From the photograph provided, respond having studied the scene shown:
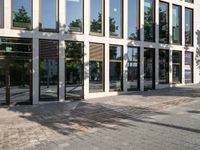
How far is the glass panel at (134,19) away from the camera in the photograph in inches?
747

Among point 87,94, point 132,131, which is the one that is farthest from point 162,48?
point 132,131

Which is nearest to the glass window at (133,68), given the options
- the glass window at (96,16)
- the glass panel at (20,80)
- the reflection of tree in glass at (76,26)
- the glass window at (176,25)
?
the glass window at (96,16)

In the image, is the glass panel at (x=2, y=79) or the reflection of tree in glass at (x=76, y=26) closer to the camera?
the glass panel at (x=2, y=79)

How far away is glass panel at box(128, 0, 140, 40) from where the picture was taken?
1897cm

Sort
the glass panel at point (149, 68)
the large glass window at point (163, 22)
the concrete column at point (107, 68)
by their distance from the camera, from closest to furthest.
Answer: the concrete column at point (107, 68) < the glass panel at point (149, 68) < the large glass window at point (163, 22)

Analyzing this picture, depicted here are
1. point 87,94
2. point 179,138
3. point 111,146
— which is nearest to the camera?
point 111,146

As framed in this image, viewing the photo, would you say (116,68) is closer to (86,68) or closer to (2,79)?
(86,68)

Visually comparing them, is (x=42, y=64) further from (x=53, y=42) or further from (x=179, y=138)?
(x=179, y=138)

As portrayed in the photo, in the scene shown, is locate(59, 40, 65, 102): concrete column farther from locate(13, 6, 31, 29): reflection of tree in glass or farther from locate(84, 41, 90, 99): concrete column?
locate(13, 6, 31, 29): reflection of tree in glass

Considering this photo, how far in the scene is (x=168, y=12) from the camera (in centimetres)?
2170

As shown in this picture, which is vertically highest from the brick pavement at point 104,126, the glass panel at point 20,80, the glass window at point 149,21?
the glass window at point 149,21

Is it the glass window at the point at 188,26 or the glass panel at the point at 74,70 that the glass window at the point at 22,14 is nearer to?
the glass panel at the point at 74,70

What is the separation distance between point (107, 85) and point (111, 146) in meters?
10.7

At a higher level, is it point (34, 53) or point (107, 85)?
point (34, 53)
